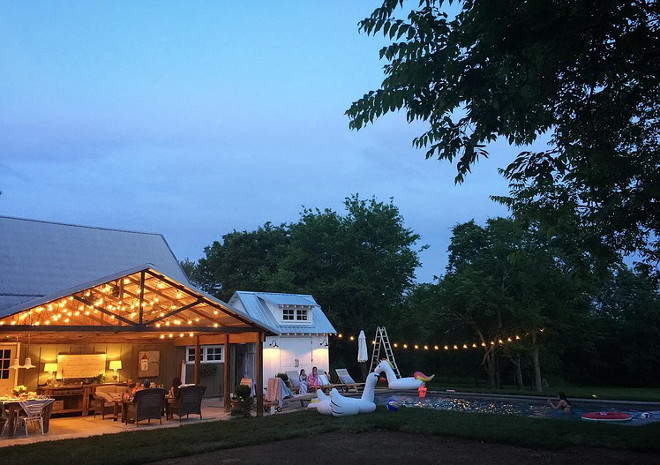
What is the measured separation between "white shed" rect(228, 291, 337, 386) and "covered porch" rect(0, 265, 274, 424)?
3.29 metres

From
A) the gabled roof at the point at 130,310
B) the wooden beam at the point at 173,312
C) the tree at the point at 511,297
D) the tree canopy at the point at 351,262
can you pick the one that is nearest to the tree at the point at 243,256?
the tree canopy at the point at 351,262

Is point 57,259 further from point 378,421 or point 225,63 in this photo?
point 378,421

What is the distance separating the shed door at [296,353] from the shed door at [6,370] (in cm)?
1091

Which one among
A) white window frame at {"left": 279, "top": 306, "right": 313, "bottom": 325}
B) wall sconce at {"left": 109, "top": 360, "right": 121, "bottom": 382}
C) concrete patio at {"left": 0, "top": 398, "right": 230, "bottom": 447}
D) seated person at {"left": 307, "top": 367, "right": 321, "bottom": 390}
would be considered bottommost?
concrete patio at {"left": 0, "top": 398, "right": 230, "bottom": 447}

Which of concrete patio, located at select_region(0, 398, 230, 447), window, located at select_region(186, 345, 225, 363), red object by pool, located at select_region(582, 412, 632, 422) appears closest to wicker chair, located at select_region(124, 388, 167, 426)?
concrete patio, located at select_region(0, 398, 230, 447)

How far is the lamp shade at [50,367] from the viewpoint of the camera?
1584 cm

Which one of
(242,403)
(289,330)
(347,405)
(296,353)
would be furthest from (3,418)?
(296,353)

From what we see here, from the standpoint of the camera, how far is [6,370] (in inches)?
590

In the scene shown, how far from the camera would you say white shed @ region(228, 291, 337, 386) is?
75.0 feet

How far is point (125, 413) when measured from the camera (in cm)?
1325

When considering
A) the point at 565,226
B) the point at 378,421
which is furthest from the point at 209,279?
the point at 565,226

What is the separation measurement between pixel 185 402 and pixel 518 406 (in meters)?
9.55

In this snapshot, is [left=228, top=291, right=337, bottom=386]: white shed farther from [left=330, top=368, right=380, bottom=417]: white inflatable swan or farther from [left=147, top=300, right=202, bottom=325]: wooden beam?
[left=147, top=300, right=202, bottom=325]: wooden beam

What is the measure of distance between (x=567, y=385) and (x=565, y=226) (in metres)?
26.5
